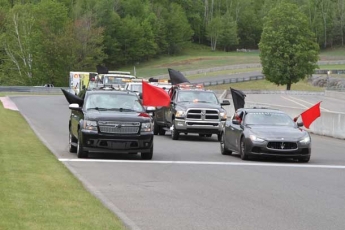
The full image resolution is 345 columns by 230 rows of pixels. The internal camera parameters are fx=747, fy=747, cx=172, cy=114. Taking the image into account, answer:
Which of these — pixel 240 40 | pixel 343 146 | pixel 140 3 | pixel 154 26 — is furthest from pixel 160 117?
pixel 240 40

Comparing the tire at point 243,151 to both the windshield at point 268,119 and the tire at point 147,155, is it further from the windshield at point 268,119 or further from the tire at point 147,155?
the tire at point 147,155

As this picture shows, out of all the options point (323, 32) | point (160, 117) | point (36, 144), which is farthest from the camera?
point (323, 32)

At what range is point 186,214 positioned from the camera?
10.6 meters

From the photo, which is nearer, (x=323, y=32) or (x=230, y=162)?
(x=230, y=162)

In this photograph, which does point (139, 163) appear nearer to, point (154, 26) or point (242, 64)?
point (242, 64)

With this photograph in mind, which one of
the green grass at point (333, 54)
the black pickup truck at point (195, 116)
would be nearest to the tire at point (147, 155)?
the black pickup truck at point (195, 116)

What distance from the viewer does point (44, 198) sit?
11188 millimetres

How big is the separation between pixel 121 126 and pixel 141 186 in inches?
185

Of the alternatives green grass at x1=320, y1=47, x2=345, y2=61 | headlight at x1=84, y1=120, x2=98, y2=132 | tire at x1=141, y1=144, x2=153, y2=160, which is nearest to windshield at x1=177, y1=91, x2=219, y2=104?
tire at x1=141, y1=144, x2=153, y2=160

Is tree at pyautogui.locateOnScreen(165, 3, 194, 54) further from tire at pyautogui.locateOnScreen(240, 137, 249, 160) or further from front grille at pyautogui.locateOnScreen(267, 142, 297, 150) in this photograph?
front grille at pyautogui.locateOnScreen(267, 142, 297, 150)

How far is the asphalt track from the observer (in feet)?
33.4

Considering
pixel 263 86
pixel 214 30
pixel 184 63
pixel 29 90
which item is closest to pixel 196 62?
pixel 184 63

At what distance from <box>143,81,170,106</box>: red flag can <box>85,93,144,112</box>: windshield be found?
4.88 meters

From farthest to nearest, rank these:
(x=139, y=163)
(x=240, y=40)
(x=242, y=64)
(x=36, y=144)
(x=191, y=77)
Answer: (x=240, y=40) → (x=242, y=64) → (x=191, y=77) → (x=36, y=144) → (x=139, y=163)
